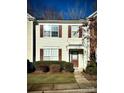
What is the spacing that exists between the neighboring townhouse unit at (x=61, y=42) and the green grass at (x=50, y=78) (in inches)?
6.4

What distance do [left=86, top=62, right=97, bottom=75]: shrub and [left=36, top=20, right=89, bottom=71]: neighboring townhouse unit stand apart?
0.17 feet

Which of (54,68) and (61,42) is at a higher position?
(61,42)

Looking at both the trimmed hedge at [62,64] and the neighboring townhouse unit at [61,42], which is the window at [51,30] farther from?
the trimmed hedge at [62,64]

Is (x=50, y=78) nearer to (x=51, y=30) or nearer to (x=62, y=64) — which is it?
(x=62, y=64)

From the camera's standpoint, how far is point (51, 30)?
3414 millimetres

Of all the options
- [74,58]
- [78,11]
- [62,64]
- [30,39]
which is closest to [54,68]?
[62,64]

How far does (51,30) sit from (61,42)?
185 millimetres

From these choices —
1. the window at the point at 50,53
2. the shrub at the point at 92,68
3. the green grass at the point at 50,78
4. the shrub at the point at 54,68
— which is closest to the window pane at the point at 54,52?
the window at the point at 50,53

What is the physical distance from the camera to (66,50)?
3410 millimetres

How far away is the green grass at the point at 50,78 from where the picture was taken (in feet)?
11.2

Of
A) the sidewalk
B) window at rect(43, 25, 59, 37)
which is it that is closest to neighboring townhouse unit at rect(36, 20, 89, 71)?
window at rect(43, 25, 59, 37)
